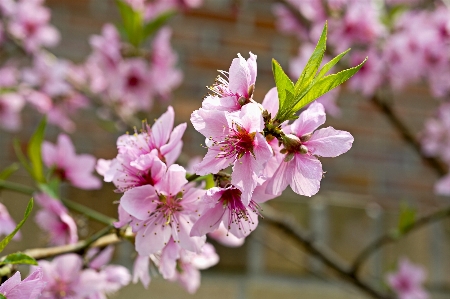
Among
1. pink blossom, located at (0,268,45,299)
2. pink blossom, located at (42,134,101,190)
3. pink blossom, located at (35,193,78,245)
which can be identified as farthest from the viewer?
pink blossom, located at (42,134,101,190)

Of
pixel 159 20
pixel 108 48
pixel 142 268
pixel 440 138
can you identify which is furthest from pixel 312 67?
pixel 440 138

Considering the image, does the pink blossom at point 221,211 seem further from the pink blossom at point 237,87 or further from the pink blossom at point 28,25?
the pink blossom at point 28,25

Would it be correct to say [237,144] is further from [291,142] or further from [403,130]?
[403,130]

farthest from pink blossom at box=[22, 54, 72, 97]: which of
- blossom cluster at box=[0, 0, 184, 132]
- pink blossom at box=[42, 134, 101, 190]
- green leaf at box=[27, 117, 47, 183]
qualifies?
green leaf at box=[27, 117, 47, 183]

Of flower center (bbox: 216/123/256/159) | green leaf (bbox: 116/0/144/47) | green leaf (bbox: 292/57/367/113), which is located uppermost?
green leaf (bbox: 292/57/367/113)

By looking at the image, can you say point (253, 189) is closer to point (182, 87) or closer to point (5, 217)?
point (5, 217)

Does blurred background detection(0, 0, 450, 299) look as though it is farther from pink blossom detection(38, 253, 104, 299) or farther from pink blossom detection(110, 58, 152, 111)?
pink blossom detection(38, 253, 104, 299)

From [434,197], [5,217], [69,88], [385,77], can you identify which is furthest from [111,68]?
[434,197]

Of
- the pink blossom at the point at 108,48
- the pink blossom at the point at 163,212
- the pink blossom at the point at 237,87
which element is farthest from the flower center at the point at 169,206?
the pink blossom at the point at 108,48
